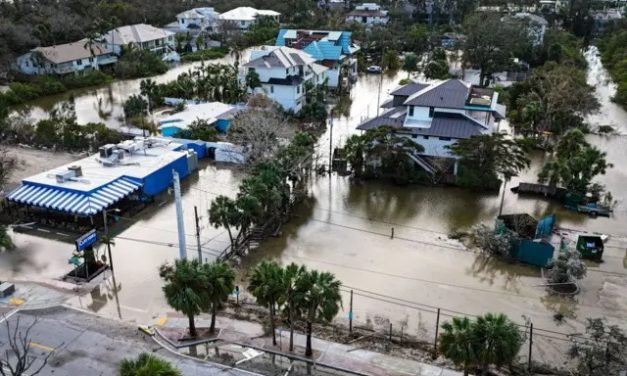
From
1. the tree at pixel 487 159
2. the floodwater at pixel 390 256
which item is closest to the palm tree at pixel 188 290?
the floodwater at pixel 390 256

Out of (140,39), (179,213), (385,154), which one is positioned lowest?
(385,154)

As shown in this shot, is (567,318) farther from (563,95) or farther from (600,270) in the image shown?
(563,95)

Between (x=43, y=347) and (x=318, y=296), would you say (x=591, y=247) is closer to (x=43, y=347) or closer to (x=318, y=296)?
(x=318, y=296)

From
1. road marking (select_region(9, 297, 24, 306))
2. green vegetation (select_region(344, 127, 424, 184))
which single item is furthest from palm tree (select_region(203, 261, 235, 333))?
green vegetation (select_region(344, 127, 424, 184))

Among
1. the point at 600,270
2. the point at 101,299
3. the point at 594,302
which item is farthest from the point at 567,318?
the point at 101,299

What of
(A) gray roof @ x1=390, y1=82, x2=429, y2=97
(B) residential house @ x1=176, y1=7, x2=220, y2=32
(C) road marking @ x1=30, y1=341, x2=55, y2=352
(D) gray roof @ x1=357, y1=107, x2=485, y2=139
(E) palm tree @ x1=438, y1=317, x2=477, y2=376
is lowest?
(C) road marking @ x1=30, y1=341, x2=55, y2=352

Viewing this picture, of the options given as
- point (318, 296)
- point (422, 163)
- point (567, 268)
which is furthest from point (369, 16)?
point (318, 296)

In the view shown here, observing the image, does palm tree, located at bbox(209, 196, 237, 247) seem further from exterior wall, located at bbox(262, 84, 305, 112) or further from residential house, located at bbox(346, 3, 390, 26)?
residential house, located at bbox(346, 3, 390, 26)
